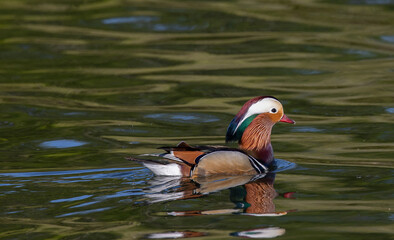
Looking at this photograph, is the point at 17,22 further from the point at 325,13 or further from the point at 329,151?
the point at 329,151

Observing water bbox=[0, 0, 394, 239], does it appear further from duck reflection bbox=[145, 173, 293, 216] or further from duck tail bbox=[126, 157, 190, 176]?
duck tail bbox=[126, 157, 190, 176]

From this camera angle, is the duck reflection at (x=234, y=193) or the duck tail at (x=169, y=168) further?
the duck tail at (x=169, y=168)

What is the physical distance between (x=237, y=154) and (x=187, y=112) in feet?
9.90

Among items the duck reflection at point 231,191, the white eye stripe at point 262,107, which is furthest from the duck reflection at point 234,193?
the white eye stripe at point 262,107

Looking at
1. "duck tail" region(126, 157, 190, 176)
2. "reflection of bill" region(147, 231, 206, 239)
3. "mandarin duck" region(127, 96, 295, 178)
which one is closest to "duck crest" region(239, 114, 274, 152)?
"mandarin duck" region(127, 96, 295, 178)

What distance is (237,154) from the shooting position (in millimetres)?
8180

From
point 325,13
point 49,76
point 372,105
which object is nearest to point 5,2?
point 49,76

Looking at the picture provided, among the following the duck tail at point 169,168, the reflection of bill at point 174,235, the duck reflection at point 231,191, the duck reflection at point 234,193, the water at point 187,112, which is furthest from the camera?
the duck tail at point 169,168

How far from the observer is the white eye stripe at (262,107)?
8711 mm

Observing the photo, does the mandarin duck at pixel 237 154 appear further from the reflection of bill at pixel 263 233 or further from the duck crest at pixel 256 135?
the reflection of bill at pixel 263 233

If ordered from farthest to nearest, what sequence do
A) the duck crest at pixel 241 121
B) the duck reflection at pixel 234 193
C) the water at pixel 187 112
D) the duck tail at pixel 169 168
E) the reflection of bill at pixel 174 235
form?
the duck crest at pixel 241 121, the duck tail at pixel 169 168, the water at pixel 187 112, the duck reflection at pixel 234 193, the reflection of bill at pixel 174 235

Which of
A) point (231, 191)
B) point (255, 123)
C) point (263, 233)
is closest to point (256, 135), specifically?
point (255, 123)

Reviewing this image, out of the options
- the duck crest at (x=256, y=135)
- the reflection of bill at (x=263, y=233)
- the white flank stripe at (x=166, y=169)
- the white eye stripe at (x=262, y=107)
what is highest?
the white eye stripe at (x=262, y=107)

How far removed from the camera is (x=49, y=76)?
13109mm
